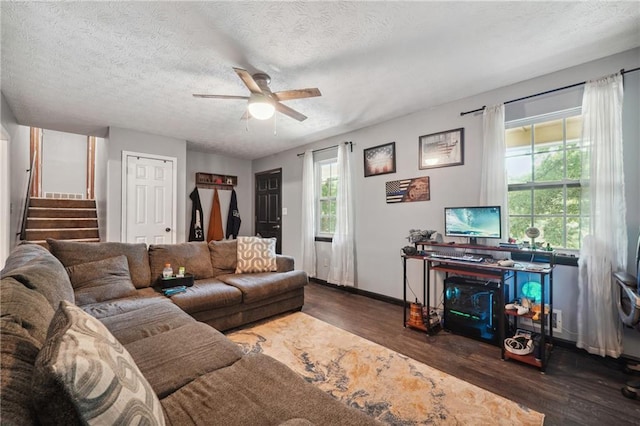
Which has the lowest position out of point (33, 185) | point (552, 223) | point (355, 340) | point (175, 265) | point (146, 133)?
point (355, 340)

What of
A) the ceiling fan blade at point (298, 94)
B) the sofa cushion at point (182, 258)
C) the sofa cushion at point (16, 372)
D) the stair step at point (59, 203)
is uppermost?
the ceiling fan blade at point (298, 94)

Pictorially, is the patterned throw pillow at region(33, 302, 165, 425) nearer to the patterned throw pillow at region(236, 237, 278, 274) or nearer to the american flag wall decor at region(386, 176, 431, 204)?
the patterned throw pillow at region(236, 237, 278, 274)

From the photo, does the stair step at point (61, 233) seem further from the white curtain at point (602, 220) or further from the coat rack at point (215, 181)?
the white curtain at point (602, 220)

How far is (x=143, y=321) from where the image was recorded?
1.77 m

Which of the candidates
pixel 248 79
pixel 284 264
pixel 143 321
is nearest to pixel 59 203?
pixel 284 264

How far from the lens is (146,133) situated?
4223 mm

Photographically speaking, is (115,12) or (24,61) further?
(24,61)

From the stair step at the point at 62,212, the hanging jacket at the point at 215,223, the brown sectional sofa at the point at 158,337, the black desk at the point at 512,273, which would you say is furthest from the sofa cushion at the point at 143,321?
the stair step at the point at 62,212

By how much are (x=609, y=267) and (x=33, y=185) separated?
891cm

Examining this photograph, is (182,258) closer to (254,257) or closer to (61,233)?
(254,257)

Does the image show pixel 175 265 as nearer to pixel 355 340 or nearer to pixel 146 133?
pixel 355 340

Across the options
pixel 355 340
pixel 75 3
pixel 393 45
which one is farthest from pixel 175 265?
pixel 393 45

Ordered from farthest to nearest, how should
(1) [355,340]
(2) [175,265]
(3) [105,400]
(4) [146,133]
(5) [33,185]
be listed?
(5) [33,185], (4) [146,133], (2) [175,265], (1) [355,340], (3) [105,400]

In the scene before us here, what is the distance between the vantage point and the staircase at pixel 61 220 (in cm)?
461
